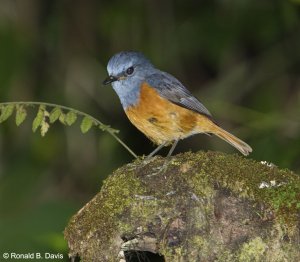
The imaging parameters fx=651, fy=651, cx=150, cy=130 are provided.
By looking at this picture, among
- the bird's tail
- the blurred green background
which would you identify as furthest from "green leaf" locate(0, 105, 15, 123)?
the blurred green background

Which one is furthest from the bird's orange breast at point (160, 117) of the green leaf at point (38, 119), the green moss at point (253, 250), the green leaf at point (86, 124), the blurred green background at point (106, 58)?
the blurred green background at point (106, 58)

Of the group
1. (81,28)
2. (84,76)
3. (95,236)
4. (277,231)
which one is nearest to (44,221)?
(95,236)

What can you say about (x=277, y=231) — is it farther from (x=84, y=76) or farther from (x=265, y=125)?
(x=84, y=76)

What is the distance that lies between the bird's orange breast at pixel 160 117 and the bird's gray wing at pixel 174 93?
4 centimetres

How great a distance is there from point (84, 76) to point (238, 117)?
7.75ft

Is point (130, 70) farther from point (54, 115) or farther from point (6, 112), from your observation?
point (6, 112)

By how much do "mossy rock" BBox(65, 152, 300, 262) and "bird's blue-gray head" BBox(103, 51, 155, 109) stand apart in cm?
143

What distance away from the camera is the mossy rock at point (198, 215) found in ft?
13.1

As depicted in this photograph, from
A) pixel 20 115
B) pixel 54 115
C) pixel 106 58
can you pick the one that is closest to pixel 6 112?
pixel 20 115

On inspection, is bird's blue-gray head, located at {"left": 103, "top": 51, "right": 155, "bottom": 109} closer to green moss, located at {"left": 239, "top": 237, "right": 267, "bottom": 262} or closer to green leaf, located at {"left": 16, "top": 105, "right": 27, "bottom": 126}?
green leaf, located at {"left": 16, "top": 105, "right": 27, "bottom": 126}

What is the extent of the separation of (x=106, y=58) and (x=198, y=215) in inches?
204

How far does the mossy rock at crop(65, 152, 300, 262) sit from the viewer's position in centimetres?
398

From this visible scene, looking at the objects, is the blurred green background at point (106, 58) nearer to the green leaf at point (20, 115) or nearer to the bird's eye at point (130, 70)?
the bird's eye at point (130, 70)

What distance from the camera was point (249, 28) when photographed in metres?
8.43
